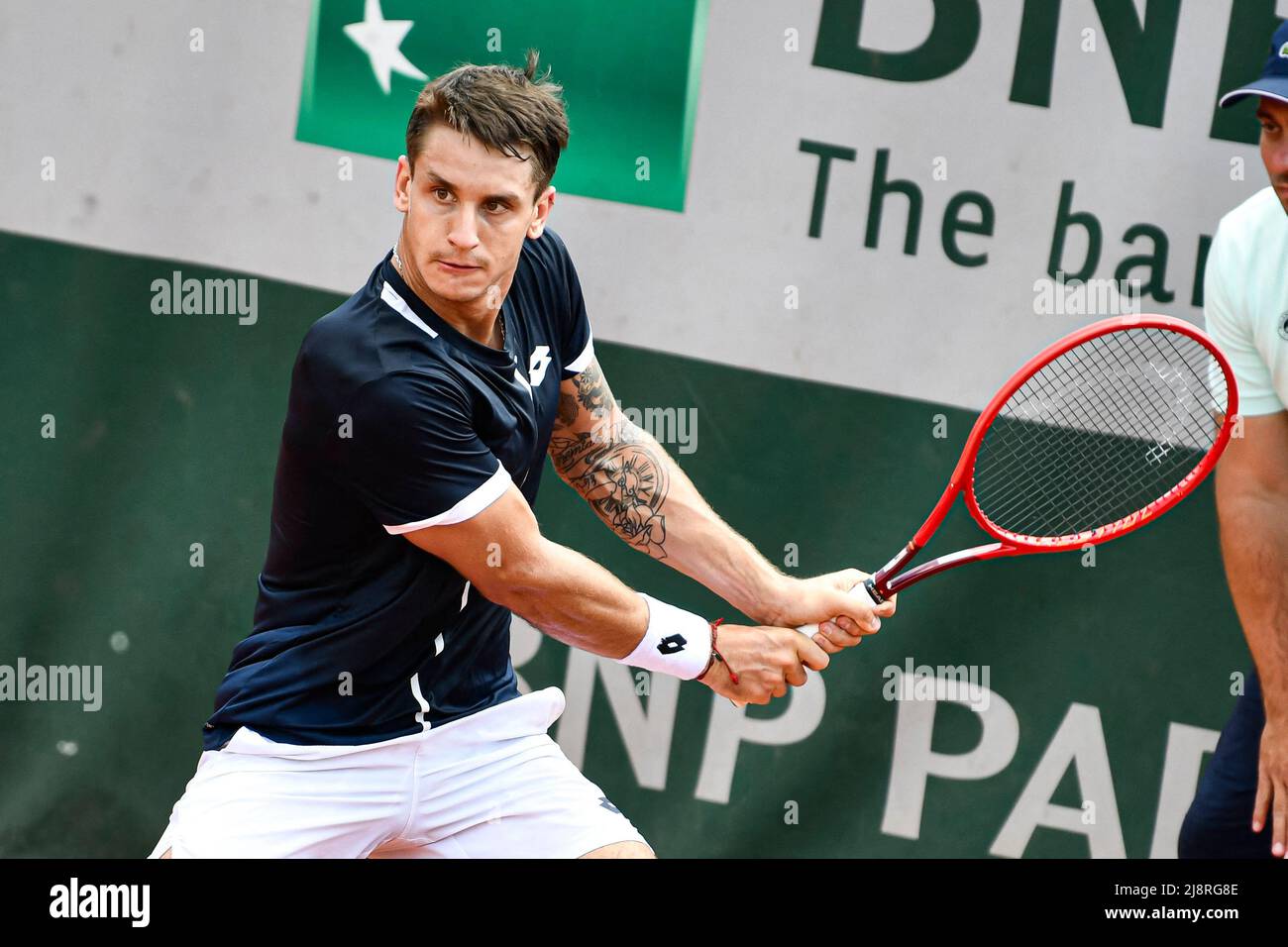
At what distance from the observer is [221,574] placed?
3.74m

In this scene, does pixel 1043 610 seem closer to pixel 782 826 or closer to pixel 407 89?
pixel 782 826

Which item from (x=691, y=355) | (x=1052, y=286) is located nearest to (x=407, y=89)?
(x=691, y=355)

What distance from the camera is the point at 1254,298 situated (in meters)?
2.93

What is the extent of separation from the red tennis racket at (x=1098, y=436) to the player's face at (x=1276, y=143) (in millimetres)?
418

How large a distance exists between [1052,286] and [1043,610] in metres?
0.78

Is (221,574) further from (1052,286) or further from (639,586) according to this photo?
(1052,286)

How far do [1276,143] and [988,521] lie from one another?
2.80 feet

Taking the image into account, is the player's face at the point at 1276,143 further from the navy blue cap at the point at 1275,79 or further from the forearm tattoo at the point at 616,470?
the forearm tattoo at the point at 616,470

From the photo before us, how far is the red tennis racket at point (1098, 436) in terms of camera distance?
3.27 m

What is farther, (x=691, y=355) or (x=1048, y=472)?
(x=691, y=355)

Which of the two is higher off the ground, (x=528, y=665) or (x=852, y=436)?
(x=852, y=436)

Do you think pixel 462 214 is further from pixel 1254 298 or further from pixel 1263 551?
pixel 1263 551

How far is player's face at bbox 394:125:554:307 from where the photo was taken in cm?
243
